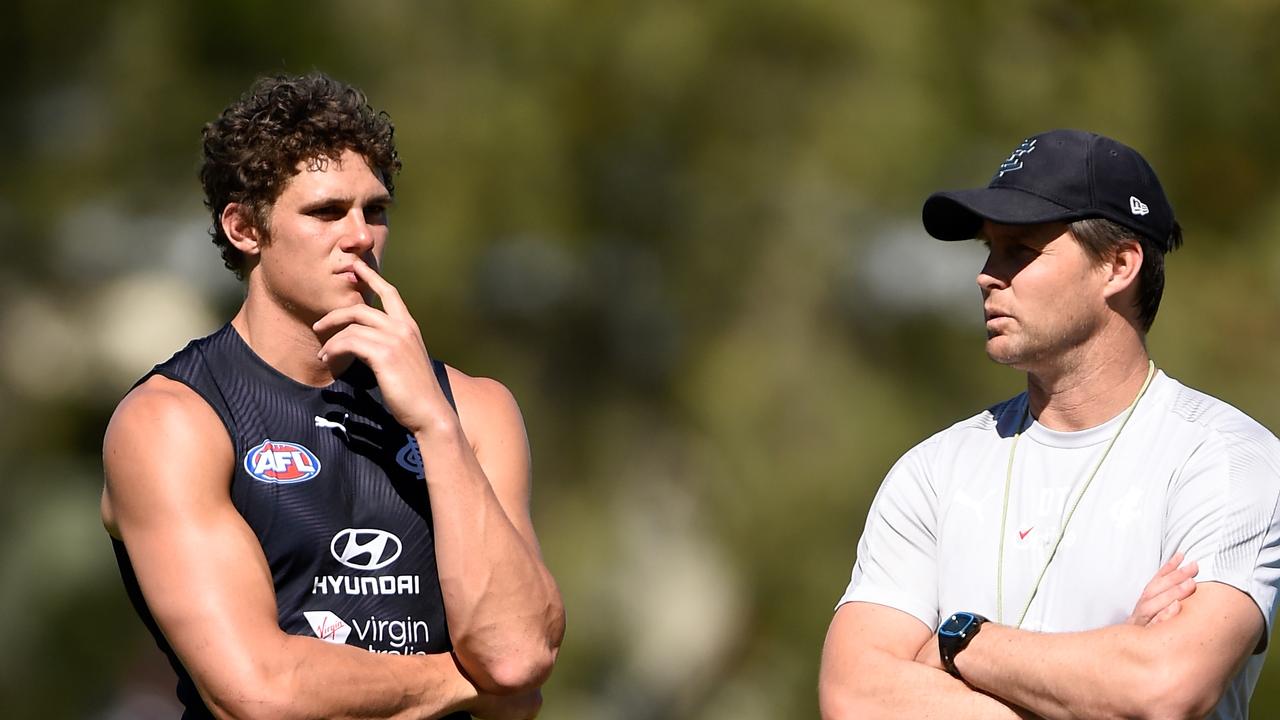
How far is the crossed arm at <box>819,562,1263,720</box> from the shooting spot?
3096 mm

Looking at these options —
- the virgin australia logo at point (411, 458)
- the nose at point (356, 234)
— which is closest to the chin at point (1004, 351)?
the virgin australia logo at point (411, 458)

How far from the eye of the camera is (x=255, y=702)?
3.15 meters

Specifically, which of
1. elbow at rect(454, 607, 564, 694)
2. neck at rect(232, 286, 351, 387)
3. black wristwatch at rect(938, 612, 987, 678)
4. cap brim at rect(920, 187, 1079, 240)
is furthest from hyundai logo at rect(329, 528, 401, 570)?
cap brim at rect(920, 187, 1079, 240)

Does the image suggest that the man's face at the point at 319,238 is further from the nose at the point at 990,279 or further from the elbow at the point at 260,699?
the nose at the point at 990,279

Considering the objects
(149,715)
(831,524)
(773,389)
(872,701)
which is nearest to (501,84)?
(773,389)

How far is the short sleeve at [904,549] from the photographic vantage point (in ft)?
11.6

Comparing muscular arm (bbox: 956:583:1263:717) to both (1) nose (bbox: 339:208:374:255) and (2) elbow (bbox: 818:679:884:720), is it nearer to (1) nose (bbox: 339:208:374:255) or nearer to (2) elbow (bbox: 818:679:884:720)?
(2) elbow (bbox: 818:679:884:720)

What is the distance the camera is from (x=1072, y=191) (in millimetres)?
3463

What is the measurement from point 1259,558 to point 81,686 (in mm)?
6961

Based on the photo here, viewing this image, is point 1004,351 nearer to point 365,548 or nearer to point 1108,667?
point 1108,667

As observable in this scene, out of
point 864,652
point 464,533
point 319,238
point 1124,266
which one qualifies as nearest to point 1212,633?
point 864,652

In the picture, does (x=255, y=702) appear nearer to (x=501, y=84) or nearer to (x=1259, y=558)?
(x=1259, y=558)

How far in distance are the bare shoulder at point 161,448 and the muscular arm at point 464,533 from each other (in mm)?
317

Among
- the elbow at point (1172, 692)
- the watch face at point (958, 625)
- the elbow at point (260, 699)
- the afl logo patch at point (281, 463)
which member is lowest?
the elbow at point (260, 699)
